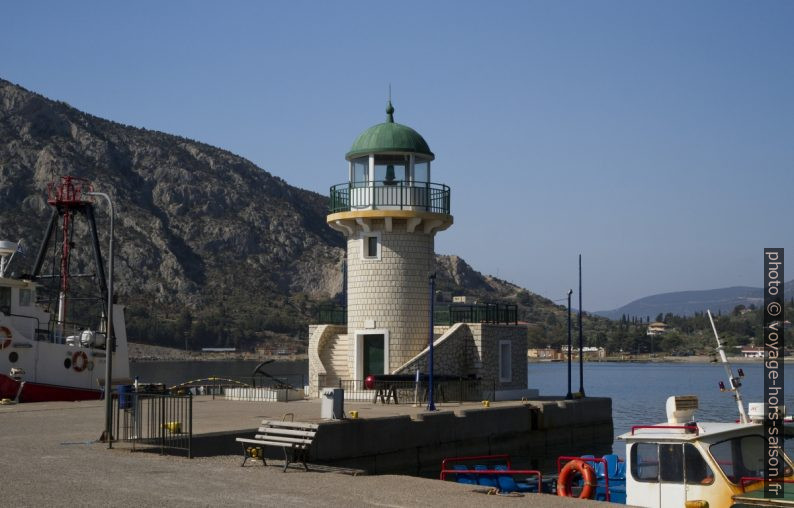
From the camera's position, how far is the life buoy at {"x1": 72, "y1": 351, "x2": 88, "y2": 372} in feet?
124

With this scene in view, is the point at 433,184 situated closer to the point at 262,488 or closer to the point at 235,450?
the point at 235,450

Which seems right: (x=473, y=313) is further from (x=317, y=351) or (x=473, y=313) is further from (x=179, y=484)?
(x=179, y=484)

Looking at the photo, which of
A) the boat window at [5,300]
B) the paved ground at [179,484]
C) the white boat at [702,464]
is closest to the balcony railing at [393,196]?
the boat window at [5,300]

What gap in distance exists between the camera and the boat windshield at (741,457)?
15.4 m

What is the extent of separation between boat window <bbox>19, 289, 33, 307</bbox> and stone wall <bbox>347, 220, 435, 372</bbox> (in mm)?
11473

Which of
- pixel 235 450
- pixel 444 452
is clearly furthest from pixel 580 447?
pixel 235 450

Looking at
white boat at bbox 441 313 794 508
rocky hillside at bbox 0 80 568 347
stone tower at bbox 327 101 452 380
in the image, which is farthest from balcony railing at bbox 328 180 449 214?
rocky hillside at bbox 0 80 568 347

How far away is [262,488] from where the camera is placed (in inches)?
610

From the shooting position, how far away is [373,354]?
3662cm

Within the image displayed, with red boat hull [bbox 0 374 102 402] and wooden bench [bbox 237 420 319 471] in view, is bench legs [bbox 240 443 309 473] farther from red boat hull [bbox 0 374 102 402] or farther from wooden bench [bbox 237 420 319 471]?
red boat hull [bbox 0 374 102 402]

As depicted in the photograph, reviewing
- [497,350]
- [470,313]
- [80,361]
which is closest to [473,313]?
[470,313]

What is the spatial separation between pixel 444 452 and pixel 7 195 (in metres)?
130

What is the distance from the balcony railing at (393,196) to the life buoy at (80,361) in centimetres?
1076

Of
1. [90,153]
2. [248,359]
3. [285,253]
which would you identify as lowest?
[248,359]
